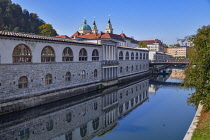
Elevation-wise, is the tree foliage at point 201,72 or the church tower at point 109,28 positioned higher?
the church tower at point 109,28

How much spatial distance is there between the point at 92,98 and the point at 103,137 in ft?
42.3

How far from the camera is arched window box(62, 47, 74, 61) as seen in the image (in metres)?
28.9

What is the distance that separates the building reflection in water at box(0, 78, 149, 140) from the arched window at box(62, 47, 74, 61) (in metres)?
5.91

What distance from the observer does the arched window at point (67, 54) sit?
28.9 m

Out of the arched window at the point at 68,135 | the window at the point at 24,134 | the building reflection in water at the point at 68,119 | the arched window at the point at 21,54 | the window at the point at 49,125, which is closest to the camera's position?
the window at the point at 24,134

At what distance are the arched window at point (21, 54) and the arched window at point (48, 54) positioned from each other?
7.04ft

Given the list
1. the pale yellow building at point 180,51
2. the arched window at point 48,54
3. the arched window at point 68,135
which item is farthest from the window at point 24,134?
the pale yellow building at point 180,51

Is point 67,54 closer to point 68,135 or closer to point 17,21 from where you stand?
point 68,135

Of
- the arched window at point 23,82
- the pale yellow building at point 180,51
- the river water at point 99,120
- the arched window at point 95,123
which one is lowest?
the arched window at point 95,123

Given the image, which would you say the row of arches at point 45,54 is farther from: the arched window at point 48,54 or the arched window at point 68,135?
the arched window at point 68,135

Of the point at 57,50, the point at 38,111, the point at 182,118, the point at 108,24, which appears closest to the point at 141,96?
the point at 182,118

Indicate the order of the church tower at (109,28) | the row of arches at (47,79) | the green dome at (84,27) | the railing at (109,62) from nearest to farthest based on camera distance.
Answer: the row of arches at (47,79)
the railing at (109,62)
the green dome at (84,27)
the church tower at (109,28)

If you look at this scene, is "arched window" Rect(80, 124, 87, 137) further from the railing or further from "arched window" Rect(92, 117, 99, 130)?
the railing

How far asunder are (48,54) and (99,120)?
36.5 feet
